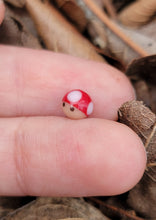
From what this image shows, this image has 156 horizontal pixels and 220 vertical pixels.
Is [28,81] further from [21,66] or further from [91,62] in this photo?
[91,62]

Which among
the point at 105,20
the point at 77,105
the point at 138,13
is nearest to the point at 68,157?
the point at 77,105

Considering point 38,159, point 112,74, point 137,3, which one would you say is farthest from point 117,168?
point 137,3

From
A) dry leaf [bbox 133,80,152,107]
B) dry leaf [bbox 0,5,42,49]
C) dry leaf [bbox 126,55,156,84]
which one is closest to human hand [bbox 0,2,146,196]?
dry leaf [bbox 126,55,156,84]

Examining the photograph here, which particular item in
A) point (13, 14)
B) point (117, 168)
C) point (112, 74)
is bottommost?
point (117, 168)

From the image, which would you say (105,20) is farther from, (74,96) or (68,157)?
(68,157)

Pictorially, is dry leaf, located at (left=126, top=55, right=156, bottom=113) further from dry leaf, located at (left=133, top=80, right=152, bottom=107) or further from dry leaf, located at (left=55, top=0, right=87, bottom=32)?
dry leaf, located at (left=55, top=0, right=87, bottom=32)

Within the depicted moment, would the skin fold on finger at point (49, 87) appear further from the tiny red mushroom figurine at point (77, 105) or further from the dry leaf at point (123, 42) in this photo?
the dry leaf at point (123, 42)
